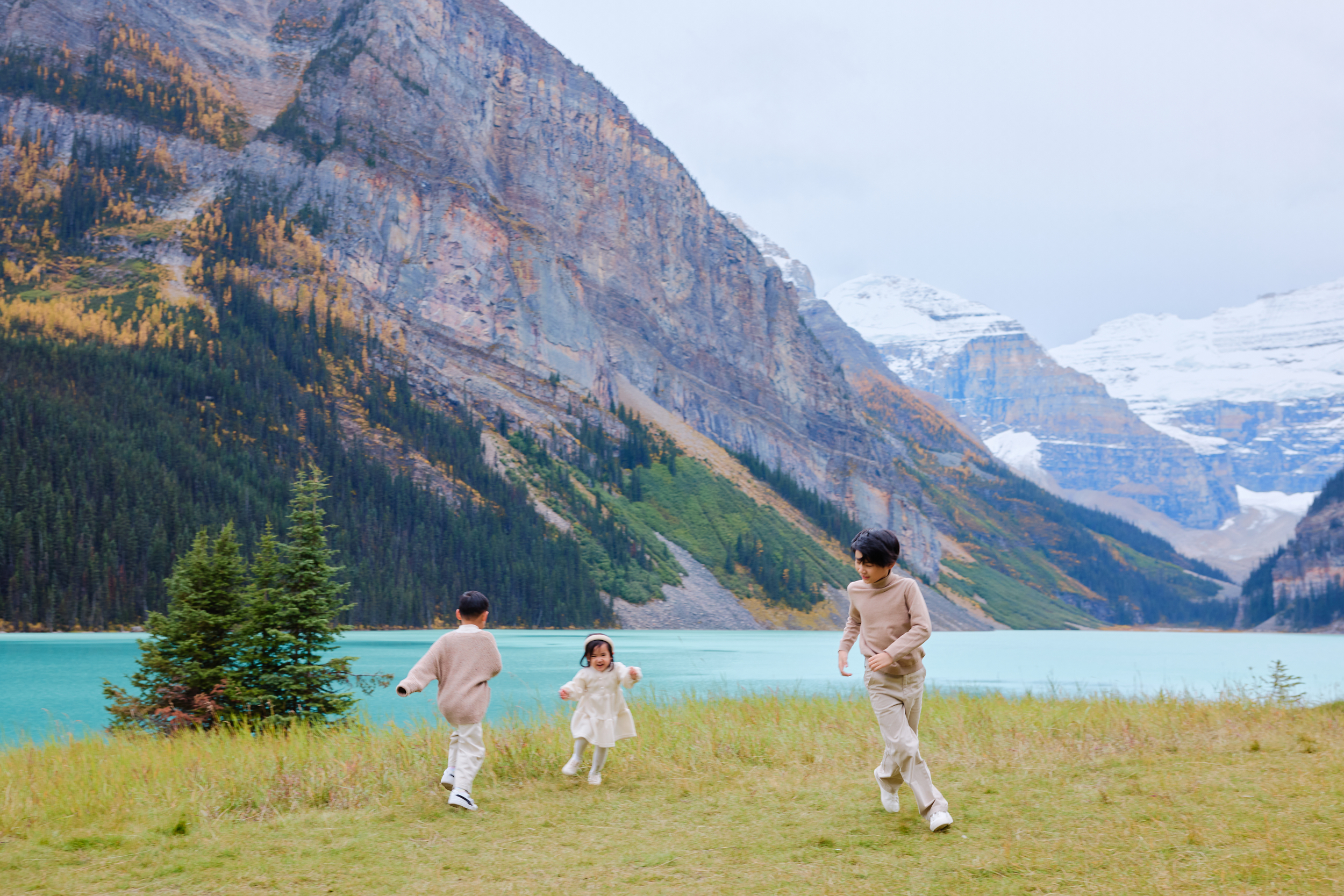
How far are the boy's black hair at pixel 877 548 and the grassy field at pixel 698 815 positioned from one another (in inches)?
88.8

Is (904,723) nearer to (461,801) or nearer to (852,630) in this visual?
(852,630)

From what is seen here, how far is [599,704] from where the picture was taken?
1045cm

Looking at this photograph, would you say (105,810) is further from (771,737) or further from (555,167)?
(555,167)

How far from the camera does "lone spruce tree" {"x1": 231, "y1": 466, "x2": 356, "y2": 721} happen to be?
15766mm

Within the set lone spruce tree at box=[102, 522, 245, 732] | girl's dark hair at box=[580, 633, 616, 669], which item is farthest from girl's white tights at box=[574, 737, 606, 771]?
lone spruce tree at box=[102, 522, 245, 732]

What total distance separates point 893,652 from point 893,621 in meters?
0.32

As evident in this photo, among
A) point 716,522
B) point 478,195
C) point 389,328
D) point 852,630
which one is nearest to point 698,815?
point 852,630

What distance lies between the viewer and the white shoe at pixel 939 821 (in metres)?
7.78

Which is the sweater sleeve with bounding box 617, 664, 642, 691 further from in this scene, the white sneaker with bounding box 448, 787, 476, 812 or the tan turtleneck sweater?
the tan turtleneck sweater

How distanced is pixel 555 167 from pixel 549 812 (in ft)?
591

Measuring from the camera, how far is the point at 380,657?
5022 centimetres

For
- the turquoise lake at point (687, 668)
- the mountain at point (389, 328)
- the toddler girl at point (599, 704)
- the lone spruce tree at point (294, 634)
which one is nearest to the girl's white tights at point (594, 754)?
the toddler girl at point (599, 704)

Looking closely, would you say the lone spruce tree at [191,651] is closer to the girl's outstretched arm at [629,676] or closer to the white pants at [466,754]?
the white pants at [466,754]

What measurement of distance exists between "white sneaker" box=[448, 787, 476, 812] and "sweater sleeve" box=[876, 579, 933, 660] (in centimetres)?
434
